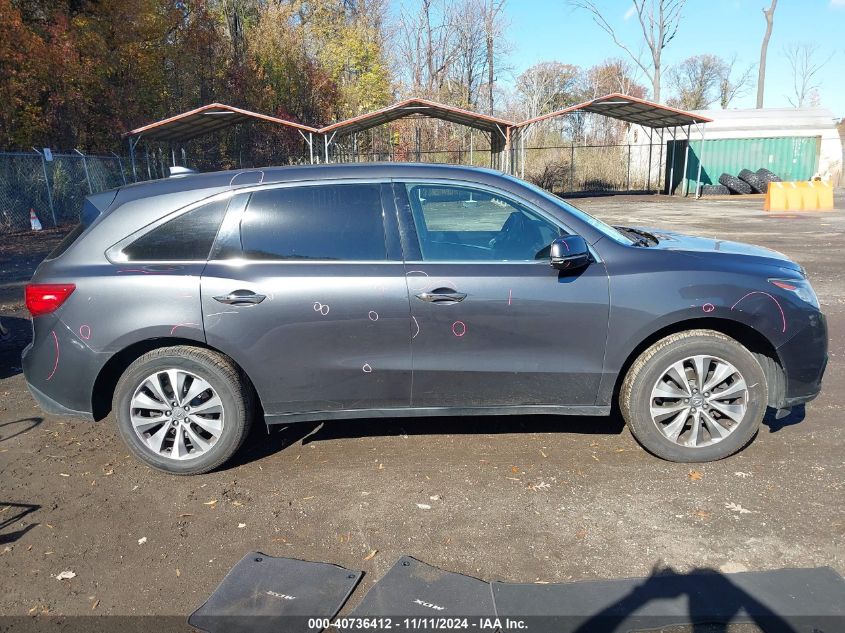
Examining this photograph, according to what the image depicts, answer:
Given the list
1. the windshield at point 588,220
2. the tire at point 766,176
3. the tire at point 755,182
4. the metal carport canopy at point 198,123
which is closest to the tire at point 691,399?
the windshield at point 588,220

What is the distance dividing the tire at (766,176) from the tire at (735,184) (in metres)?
0.74

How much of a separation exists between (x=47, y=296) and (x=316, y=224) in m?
1.67

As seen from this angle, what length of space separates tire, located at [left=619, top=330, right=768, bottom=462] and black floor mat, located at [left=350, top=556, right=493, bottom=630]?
5.31 feet

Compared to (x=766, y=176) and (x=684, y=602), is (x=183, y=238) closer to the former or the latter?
(x=684, y=602)

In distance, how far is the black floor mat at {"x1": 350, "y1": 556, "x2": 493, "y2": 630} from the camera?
2758 millimetres

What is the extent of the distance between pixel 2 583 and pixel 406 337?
234 centimetres

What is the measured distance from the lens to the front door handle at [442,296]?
12.5 feet

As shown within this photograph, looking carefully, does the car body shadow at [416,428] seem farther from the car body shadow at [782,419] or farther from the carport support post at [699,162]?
the carport support post at [699,162]

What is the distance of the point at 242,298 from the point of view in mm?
3830

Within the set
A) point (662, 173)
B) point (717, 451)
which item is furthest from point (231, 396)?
point (662, 173)

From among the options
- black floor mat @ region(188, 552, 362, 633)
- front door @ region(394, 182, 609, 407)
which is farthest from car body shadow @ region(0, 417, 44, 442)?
front door @ region(394, 182, 609, 407)

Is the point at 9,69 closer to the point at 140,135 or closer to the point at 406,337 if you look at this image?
the point at 140,135

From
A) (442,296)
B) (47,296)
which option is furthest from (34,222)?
(442,296)

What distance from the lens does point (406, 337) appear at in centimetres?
386
